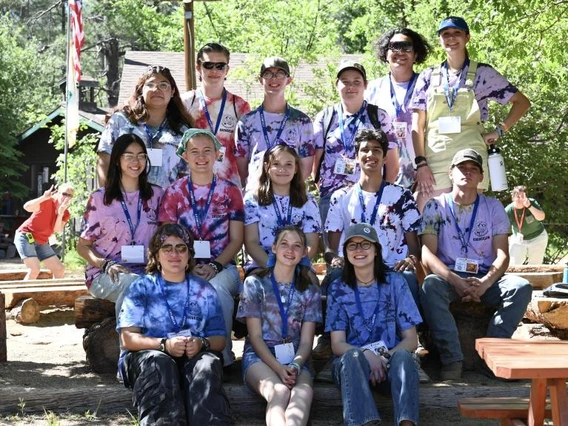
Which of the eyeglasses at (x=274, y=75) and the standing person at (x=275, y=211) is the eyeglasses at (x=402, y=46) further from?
the standing person at (x=275, y=211)

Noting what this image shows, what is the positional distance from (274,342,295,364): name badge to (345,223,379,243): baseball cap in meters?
0.78

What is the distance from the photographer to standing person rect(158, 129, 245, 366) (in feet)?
21.3

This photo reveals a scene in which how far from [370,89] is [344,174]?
39.4 inches

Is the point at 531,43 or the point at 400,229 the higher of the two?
the point at 531,43

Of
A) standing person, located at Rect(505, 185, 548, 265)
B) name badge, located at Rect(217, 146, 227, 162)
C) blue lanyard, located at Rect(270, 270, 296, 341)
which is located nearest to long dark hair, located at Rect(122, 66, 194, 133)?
name badge, located at Rect(217, 146, 227, 162)

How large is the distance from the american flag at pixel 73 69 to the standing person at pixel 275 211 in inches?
523

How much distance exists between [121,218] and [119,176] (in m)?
0.30

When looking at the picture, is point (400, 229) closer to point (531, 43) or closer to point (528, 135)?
point (531, 43)

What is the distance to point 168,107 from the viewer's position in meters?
7.15

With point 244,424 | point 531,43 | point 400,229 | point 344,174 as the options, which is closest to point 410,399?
point 244,424

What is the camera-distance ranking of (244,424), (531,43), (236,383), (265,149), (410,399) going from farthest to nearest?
1. (531,43)
2. (265,149)
3. (236,383)
4. (244,424)
5. (410,399)

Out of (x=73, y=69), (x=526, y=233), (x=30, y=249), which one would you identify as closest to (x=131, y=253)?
(x=30, y=249)

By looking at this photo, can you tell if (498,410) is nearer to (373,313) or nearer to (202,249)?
(373,313)

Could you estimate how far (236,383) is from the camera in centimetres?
627
